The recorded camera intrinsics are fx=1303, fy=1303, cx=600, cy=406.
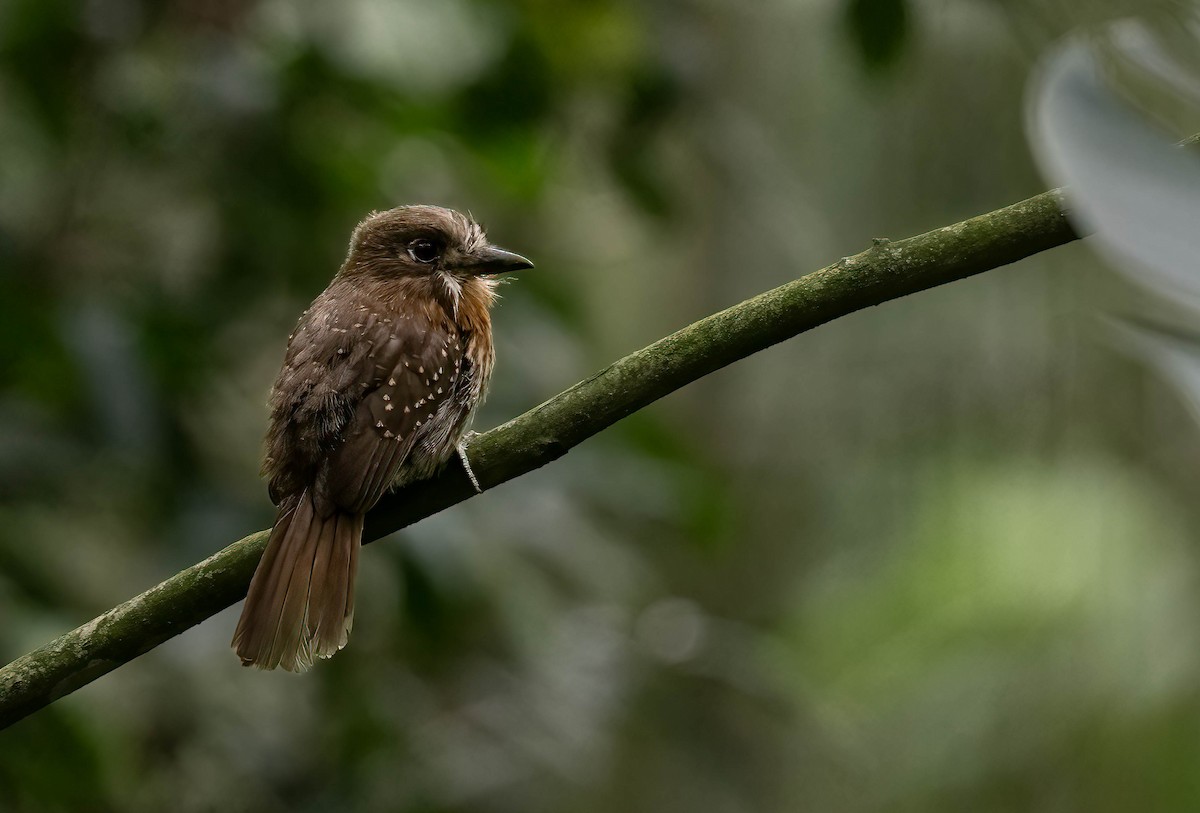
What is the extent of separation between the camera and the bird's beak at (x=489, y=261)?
105 inches

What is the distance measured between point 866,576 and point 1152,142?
4703mm

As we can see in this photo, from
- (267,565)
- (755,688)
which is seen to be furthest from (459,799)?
(267,565)

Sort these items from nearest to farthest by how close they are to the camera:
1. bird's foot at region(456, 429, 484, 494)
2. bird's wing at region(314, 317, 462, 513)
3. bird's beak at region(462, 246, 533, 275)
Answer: bird's foot at region(456, 429, 484, 494), bird's wing at region(314, 317, 462, 513), bird's beak at region(462, 246, 533, 275)

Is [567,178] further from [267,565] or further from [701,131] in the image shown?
[267,565]

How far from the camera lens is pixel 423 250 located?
278 cm

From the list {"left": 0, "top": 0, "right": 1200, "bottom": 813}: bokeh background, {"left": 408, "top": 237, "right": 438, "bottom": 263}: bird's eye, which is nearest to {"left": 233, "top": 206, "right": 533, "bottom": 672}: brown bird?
{"left": 408, "top": 237, "right": 438, "bottom": 263}: bird's eye

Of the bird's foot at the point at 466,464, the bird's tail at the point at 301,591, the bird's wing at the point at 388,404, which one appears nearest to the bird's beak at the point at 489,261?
the bird's wing at the point at 388,404

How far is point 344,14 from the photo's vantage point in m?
3.37

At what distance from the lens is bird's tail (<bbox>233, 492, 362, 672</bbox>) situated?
203 centimetres

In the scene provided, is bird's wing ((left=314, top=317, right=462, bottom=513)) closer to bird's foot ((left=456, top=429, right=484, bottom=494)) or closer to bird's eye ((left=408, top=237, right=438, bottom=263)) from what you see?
bird's foot ((left=456, top=429, right=484, bottom=494))

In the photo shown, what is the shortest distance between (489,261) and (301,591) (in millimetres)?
902

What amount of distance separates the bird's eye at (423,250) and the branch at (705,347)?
1.02m

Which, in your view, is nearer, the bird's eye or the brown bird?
the brown bird

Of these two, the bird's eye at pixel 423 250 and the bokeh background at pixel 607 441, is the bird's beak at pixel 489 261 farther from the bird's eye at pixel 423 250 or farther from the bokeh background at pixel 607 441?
the bokeh background at pixel 607 441
